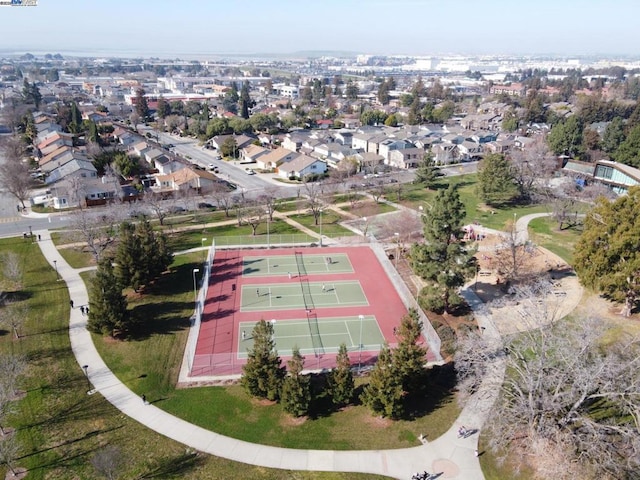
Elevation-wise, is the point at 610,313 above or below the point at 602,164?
below

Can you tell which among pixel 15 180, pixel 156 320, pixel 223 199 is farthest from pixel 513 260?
pixel 15 180

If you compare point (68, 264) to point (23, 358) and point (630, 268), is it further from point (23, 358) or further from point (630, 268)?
point (630, 268)

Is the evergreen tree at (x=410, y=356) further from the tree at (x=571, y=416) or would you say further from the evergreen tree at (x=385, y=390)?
the tree at (x=571, y=416)

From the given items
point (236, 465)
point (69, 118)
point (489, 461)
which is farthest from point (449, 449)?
point (69, 118)

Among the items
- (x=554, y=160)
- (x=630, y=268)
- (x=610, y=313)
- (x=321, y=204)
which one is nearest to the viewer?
(x=630, y=268)

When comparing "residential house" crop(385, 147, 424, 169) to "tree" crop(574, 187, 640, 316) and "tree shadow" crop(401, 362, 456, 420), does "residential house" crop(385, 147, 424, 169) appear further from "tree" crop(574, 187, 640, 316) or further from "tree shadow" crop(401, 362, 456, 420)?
"tree shadow" crop(401, 362, 456, 420)

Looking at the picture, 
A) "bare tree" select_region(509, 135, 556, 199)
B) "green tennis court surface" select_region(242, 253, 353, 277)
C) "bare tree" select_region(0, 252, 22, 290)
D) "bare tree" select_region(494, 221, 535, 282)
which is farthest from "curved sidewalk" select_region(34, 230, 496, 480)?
"bare tree" select_region(509, 135, 556, 199)

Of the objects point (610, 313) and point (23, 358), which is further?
point (610, 313)

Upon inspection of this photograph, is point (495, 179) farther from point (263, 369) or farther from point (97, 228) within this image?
point (97, 228)
